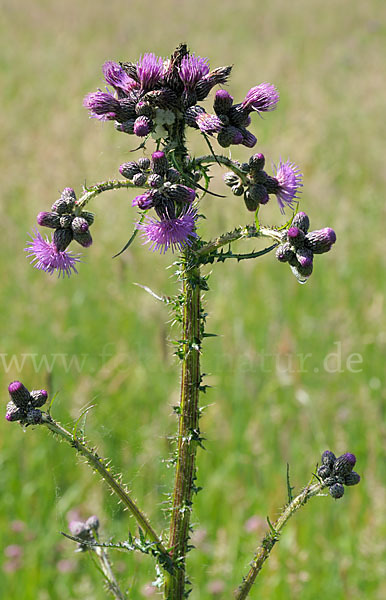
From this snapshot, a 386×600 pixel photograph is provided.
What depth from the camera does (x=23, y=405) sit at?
1.63 m

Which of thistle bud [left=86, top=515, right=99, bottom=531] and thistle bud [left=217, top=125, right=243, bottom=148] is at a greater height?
thistle bud [left=217, top=125, right=243, bottom=148]

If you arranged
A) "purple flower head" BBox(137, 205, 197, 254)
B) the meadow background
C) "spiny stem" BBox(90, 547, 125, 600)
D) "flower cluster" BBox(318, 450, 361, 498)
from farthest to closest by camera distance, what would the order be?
the meadow background < "spiny stem" BBox(90, 547, 125, 600) < "flower cluster" BBox(318, 450, 361, 498) < "purple flower head" BBox(137, 205, 197, 254)

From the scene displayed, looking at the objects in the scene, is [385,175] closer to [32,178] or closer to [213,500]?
[32,178]

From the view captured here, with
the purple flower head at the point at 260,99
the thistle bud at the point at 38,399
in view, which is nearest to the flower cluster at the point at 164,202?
the purple flower head at the point at 260,99

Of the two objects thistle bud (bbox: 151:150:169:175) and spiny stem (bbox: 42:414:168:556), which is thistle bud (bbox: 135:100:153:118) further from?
spiny stem (bbox: 42:414:168:556)

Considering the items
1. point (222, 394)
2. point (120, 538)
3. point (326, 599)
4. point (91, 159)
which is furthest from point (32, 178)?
point (326, 599)

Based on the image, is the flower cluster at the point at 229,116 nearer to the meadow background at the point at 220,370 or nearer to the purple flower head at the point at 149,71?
the purple flower head at the point at 149,71

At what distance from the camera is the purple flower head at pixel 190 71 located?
5.09 ft

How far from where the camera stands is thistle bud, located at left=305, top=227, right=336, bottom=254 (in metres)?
1.52

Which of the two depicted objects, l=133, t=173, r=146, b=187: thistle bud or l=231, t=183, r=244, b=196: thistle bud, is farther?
l=231, t=183, r=244, b=196: thistle bud

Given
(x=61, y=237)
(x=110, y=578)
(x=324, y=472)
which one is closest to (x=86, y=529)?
(x=110, y=578)

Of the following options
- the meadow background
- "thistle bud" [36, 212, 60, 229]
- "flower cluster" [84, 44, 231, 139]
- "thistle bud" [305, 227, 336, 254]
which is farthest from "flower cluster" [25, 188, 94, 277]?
the meadow background

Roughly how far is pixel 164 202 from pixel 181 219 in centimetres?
8

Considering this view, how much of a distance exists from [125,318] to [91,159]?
2678 mm
